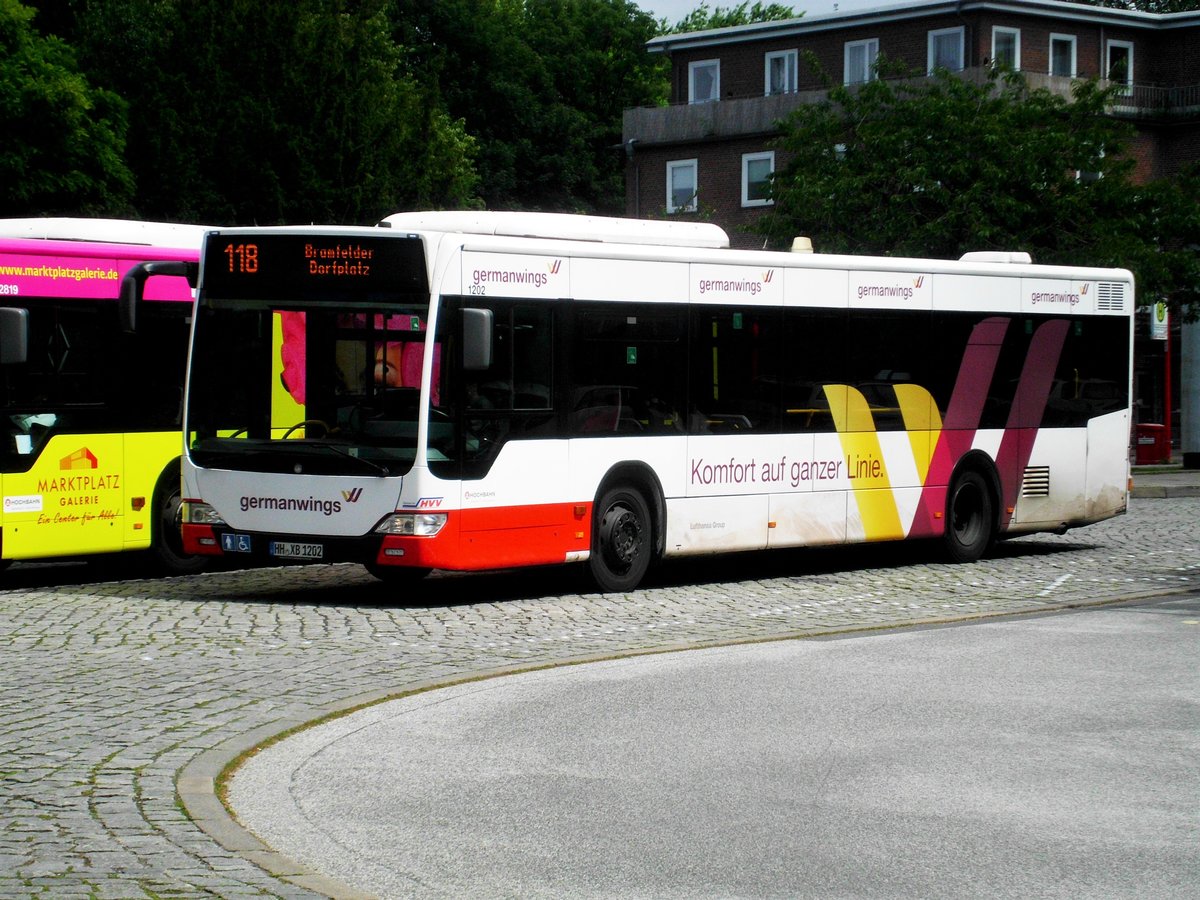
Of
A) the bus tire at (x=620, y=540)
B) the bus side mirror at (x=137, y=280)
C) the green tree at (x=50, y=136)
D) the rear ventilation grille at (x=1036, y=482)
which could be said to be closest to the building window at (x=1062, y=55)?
the green tree at (x=50, y=136)

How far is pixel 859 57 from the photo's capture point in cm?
5994

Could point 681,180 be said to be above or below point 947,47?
below

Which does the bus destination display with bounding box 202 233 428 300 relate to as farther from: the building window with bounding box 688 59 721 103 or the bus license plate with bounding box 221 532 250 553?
the building window with bounding box 688 59 721 103

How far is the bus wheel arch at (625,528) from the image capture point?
1555 cm

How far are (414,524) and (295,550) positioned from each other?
104cm

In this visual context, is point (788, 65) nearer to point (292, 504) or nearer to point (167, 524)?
point (167, 524)

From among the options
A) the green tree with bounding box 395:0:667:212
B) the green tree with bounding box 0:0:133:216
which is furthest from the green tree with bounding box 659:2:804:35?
the green tree with bounding box 0:0:133:216

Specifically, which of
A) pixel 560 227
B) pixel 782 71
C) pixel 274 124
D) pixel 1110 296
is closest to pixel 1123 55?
pixel 782 71

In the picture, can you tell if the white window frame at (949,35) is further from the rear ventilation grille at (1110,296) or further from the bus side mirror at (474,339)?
the bus side mirror at (474,339)

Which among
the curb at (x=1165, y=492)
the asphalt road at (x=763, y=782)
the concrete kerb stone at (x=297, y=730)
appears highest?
the curb at (x=1165, y=492)

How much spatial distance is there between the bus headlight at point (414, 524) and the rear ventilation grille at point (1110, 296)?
9.24 meters

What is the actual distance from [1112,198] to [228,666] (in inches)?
1028

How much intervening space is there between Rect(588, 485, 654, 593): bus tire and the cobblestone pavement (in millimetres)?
194

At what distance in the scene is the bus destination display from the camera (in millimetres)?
14375
